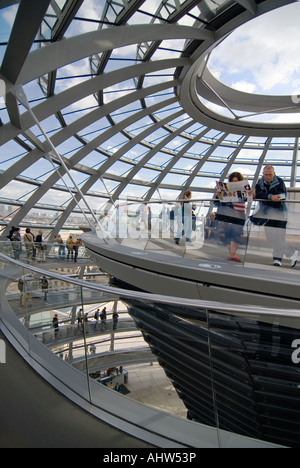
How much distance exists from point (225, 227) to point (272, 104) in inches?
650

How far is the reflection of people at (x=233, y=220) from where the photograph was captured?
Answer: 18.4 ft

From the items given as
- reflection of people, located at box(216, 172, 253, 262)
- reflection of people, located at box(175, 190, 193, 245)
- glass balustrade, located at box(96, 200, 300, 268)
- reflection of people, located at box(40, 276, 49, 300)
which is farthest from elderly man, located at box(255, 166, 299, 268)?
reflection of people, located at box(40, 276, 49, 300)

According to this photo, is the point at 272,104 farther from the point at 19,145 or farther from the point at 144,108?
the point at 19,145

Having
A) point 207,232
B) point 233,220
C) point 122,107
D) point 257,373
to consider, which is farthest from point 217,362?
point 122,107

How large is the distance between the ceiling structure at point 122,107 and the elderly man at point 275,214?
5346 millimetres

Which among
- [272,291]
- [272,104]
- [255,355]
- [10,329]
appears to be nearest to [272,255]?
[272,291]

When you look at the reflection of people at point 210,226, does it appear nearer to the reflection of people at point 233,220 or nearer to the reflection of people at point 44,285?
the reflection of people at point 233,220

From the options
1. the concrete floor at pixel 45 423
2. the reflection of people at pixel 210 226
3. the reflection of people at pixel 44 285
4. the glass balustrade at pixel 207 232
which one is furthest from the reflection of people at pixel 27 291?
the reflection of people at pixel 210 226

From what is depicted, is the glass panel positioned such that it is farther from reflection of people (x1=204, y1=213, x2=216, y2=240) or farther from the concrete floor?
reflection of people (x1=204, y1=213, x2=216, y2=240)

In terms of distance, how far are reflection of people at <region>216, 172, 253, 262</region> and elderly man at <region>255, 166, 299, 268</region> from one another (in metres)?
0.43

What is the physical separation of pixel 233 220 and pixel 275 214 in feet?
2.62

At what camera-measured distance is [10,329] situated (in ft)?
12.0

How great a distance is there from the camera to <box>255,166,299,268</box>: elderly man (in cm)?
519

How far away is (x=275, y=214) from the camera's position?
17.3ft
